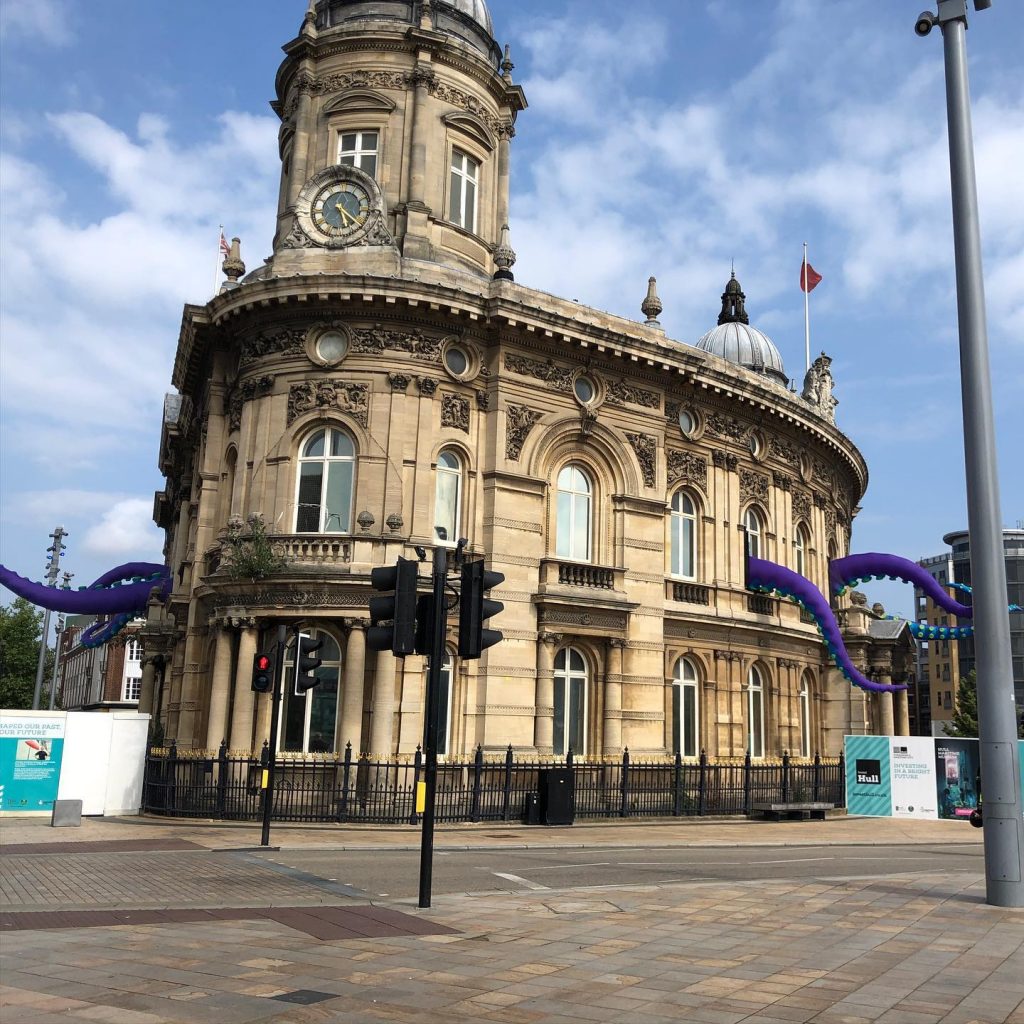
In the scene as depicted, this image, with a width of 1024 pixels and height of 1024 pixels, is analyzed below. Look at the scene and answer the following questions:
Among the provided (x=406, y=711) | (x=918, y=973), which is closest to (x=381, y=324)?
(x=406, y=711)

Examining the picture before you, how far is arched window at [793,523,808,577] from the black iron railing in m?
12.2

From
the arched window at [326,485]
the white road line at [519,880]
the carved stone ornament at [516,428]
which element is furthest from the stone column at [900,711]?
the white road line at [519,880]

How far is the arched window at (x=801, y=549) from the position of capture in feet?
123

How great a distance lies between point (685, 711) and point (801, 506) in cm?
983

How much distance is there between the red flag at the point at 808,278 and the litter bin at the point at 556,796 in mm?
26473

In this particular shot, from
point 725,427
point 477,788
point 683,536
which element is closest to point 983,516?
point 477,788

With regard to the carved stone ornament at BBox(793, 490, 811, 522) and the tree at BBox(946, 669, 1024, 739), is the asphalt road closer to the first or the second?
the carved stone ornament at BBox(793, 490, 811, 522)

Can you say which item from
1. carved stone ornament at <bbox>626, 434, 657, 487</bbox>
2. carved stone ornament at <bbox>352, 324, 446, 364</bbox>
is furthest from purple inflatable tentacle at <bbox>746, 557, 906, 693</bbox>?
carved stone ornament at <bbox>352, 324, 446, 364</bbox>

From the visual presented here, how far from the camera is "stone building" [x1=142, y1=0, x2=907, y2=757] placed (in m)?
25.9

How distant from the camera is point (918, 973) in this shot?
866cm

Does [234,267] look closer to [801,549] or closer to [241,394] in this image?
[241,394]

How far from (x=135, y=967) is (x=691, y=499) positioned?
2579 centimetres

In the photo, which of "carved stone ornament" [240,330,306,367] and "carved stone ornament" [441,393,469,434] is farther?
"carved stone ornament" [441,393,469,434]

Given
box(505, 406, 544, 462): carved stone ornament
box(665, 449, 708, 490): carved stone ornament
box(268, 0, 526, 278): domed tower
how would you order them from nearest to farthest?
1. box(505, 406, 544, 462): carved stone ornament
2. box(268, 0, 526, 278): domed tower
3. box(665, 449, 708, 490): carved stone ornament
